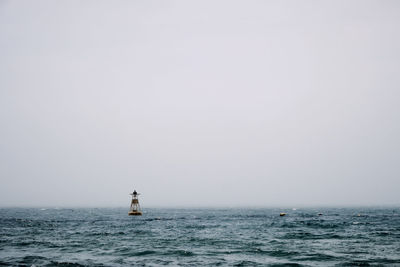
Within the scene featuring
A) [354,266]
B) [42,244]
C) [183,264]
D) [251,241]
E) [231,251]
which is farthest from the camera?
[251,241]

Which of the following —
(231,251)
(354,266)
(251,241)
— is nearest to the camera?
(354,266)

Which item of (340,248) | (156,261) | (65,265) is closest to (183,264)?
(156,261)

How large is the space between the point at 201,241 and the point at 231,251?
289 inches

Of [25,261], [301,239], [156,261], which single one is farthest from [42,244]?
[301,239]

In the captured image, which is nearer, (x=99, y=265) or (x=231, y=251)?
(x=99, y=265)

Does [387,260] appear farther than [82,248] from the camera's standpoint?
No

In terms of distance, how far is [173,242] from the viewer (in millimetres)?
35094

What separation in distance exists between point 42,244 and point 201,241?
1749 centimetres

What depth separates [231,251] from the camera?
29047 millimetres

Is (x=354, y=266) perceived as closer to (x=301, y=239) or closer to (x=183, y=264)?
(x=183, y=264)

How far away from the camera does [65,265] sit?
22734mm

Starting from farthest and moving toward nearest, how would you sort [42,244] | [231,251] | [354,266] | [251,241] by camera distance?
[251,241], [42,244], [231,251], [354,266]

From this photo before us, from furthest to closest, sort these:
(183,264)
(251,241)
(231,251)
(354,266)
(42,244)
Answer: (251,241), (42,244), (231,251), (183,264), (354,266)

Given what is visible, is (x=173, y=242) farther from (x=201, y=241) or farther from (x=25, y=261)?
(x=25, y=261)
